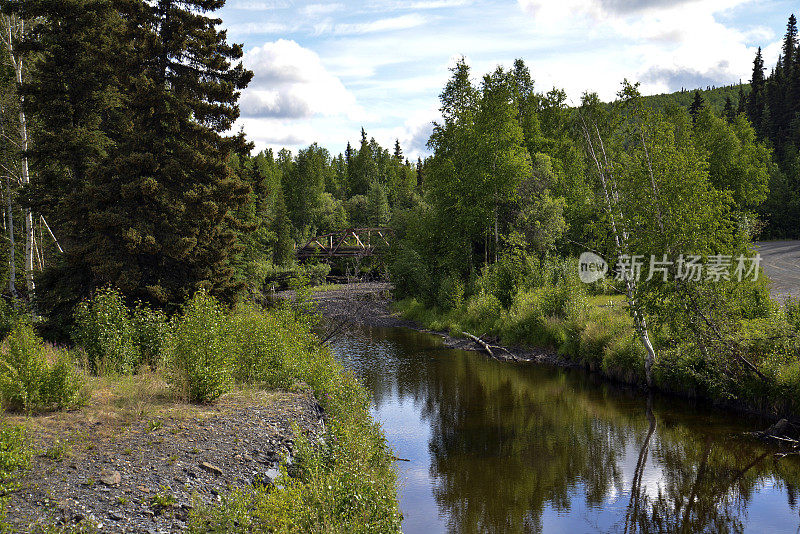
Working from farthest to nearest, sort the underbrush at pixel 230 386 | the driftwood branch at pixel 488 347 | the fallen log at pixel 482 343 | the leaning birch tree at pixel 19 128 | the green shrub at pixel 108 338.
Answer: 1. the fallen log at pixel 482 343
2. the driftwood branch at pixel 488 347
3. the leaning birch tree at pixel 19 128
4. the green shrub at pixel 108 338
5. the underbrush at pixel 230 386

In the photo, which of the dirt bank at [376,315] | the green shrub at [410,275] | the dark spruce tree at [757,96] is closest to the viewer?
the dirt bank at [376,315]

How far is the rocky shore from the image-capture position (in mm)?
7391

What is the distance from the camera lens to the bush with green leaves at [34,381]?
10.2 metres

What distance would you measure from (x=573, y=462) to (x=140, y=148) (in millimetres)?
16770

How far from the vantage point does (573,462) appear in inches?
572

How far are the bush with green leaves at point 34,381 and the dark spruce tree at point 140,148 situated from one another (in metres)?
6.48

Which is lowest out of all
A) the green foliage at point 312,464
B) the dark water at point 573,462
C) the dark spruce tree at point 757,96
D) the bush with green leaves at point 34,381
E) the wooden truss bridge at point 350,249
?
the dark water at point 573,462

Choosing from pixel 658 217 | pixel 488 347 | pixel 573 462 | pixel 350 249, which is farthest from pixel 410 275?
pixel 573 462

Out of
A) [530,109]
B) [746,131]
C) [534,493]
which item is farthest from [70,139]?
[746,131]

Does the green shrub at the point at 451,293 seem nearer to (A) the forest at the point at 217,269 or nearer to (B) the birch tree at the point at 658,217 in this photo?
(A) the forest at the point at 217,269

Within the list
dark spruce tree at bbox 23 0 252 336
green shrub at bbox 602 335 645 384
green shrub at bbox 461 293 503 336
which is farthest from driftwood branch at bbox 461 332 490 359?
dark spruce tree at bbox 23 0 252 336

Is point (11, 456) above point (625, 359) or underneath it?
above

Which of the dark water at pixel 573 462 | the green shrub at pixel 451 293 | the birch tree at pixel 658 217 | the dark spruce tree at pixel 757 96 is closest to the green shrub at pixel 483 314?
the green shrub at pixel 451 293

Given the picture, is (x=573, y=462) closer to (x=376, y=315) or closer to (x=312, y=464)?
(x=312, y=464)
